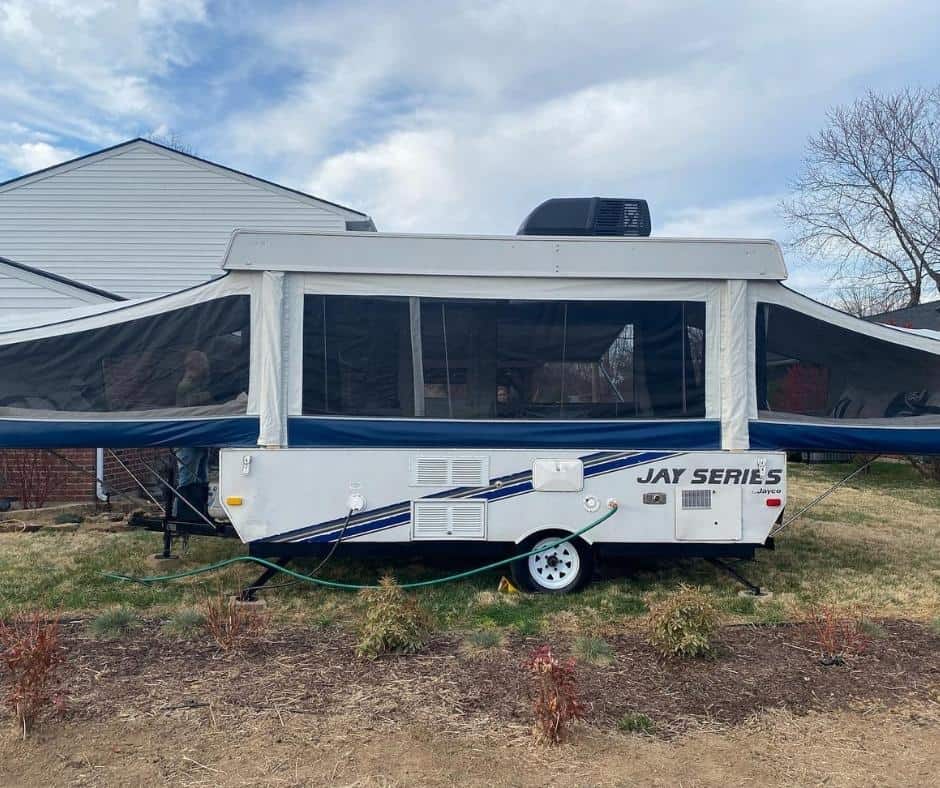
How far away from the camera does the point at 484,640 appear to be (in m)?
4.64

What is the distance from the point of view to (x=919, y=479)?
46.8ft

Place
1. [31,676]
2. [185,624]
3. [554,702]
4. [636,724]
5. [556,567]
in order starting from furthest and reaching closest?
[556,567] < [185,624] < [636,724] < [31,676] < [554,702]

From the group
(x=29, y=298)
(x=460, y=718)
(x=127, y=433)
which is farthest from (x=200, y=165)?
(x=460, y=718)

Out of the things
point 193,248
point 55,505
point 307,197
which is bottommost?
point 55,505

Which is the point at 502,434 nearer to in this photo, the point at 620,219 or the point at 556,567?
the point at 556,567

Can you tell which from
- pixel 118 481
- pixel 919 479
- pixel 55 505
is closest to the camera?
pixel 55 505

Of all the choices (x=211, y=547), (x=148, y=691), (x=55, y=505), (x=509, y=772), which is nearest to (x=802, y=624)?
(x=509, y=772)

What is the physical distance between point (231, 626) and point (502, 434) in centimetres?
220

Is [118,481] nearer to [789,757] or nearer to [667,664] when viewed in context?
[667,664]

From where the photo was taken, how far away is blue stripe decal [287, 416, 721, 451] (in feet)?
17.7

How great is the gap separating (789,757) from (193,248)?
44.9ft

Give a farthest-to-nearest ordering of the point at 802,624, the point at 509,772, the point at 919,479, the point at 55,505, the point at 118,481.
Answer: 1. the point at 919,479
2. the point at 118,481
3. the point at 55,505
4. the point at 802,624
5. the point at 509,772

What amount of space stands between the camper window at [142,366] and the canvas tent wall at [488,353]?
0.01 meters

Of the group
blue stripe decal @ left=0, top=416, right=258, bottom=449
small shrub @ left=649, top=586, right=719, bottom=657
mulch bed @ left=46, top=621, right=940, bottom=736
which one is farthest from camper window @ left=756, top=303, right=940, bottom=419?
blue stripe decal @ left=0, top=416, right=258, bottom=449
